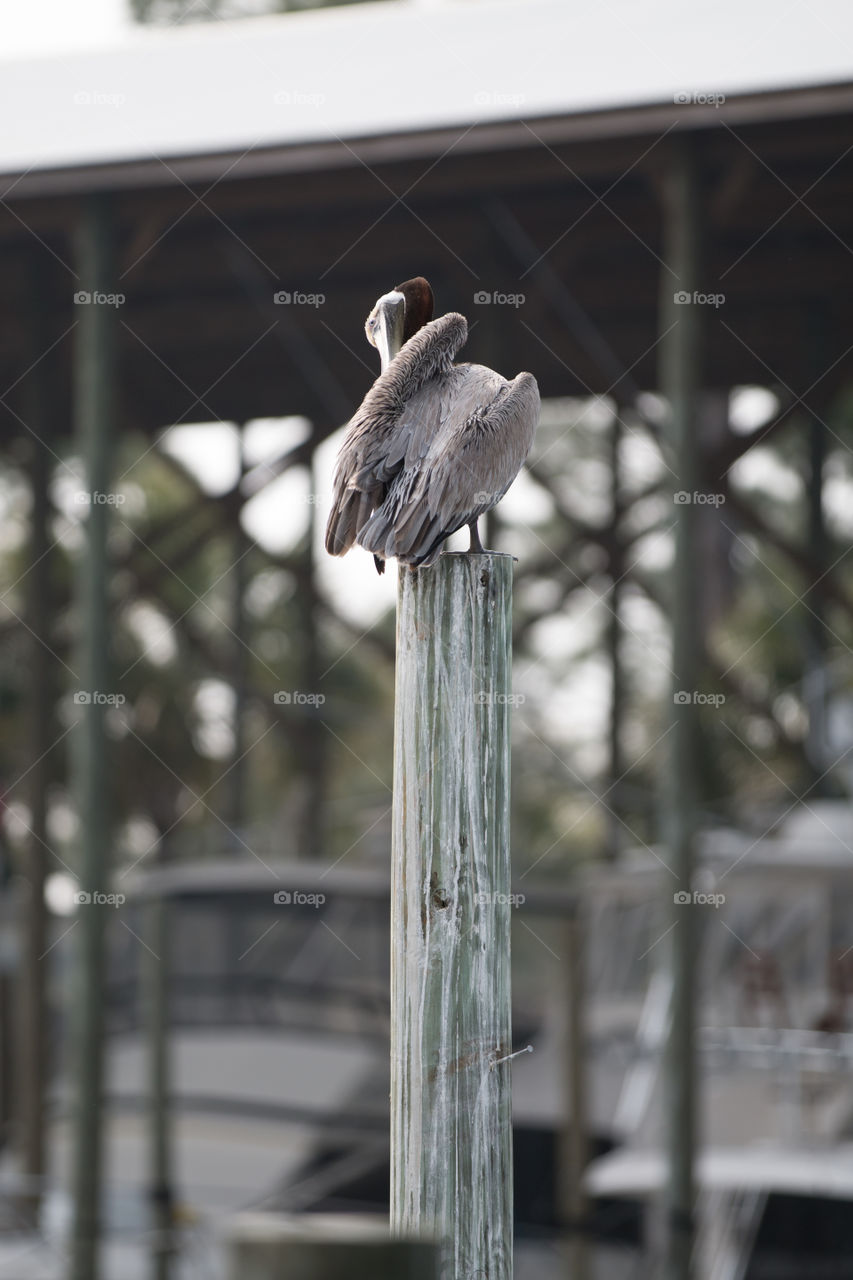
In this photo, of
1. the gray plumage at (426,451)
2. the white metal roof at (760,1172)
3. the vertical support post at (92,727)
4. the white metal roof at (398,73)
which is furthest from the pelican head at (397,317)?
the white metal roof at (760,1172)

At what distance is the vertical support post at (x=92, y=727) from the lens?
27.6ft

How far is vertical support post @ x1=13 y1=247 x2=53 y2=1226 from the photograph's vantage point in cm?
1109

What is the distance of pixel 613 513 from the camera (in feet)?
58.4

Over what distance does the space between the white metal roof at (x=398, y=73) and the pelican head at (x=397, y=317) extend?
3556mm

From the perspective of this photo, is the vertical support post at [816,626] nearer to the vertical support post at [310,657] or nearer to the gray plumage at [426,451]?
the vertical support post at [310,657]

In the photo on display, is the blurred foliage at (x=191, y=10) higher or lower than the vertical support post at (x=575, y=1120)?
higher

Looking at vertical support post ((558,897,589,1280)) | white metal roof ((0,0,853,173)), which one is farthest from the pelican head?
vertical support post ((558,897,589,1280))

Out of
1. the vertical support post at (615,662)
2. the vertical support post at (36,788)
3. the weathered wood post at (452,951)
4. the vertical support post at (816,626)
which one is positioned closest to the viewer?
the weathered wood post at (452,951)

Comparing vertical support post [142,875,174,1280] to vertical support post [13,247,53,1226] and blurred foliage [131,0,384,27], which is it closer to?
vertical support post [13,247,53,1226]

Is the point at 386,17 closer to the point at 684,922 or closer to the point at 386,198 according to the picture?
the point at 386,198

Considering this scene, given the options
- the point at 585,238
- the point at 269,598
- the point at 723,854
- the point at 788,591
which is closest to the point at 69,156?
the point at 585,238

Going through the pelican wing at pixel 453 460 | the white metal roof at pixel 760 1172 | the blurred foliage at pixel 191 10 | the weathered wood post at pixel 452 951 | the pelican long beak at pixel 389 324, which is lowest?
the white metal roof at pixel 760 1172

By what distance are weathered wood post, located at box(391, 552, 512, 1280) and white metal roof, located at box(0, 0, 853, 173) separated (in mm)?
4688

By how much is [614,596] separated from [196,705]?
6749mm
